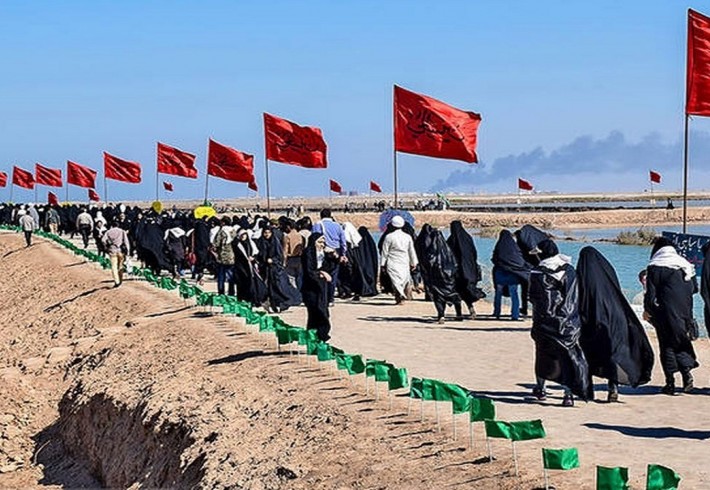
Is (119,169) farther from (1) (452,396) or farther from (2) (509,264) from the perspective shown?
(1) (452,396)

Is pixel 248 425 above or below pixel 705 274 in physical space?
below

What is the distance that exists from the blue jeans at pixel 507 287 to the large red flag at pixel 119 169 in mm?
26199

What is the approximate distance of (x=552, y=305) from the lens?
976 cm

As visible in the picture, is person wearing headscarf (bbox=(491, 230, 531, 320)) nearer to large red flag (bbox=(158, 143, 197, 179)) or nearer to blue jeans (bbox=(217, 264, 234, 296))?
blue jeans (bbox=(217, 264, 234, 296))

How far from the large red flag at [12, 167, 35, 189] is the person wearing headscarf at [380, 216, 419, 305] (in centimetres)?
4462

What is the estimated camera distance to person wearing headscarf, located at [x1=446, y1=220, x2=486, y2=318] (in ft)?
54.9

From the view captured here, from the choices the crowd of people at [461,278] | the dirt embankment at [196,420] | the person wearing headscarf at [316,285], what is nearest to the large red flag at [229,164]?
the crowd of people at [461,278]

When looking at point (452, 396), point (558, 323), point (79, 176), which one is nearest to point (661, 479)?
point (452, 396)

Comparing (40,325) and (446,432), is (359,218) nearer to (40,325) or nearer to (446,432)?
(40,325)

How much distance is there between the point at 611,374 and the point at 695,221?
62.6m

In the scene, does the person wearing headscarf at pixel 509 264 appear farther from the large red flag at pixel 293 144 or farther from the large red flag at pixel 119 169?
the large red flag at pixel 119 169

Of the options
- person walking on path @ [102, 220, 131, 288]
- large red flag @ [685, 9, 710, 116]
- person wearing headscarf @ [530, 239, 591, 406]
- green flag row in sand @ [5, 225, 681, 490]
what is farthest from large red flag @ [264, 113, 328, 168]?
person wearing headscarf @ [530, 239, 591, 406]

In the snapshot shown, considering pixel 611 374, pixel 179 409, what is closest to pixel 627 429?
pixel 611 374

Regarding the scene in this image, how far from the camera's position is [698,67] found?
14.0 metres
